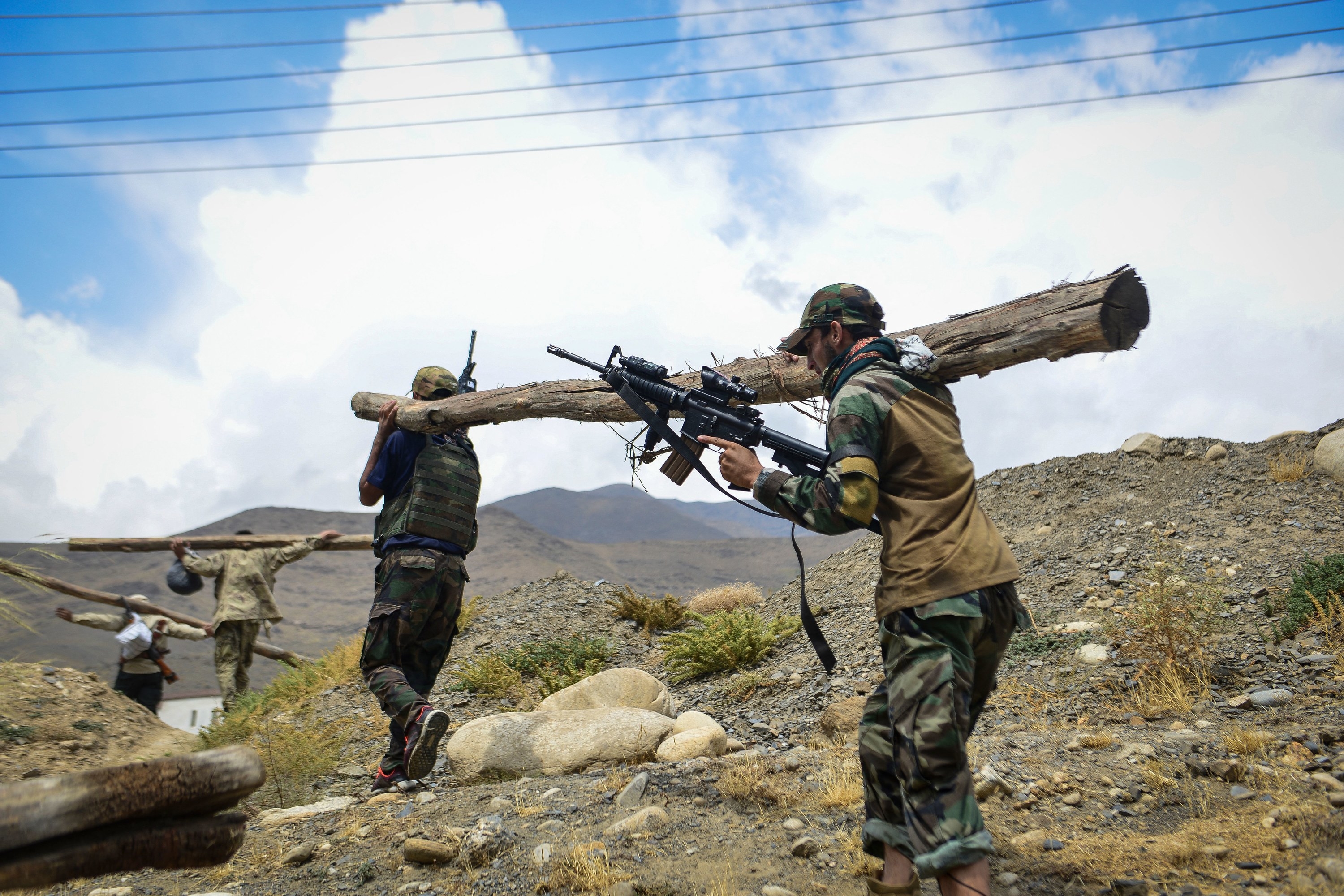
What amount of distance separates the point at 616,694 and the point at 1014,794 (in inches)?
129

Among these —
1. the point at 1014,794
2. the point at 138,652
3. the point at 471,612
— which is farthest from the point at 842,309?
the point at 138,652

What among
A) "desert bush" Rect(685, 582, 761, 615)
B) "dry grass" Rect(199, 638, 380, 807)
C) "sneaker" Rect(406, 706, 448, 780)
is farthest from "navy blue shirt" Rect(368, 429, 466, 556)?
"desert bush" Rect(685, 582, 761, 615)

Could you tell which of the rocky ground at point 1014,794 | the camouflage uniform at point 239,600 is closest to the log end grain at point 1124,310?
the rocky ground at point 1014,794

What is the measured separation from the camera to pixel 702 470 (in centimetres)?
371

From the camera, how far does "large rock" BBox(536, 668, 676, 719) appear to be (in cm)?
636

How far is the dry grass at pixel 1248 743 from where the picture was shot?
154 inches

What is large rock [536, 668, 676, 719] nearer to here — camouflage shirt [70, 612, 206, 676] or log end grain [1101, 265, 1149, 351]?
log end grain [1101, 265, 1149, 351]

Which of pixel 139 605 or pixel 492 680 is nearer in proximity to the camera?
pixel 492 680

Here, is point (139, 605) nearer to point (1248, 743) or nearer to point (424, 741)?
point (424, 741)

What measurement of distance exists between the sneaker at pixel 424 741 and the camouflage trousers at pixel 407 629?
19 centimetres

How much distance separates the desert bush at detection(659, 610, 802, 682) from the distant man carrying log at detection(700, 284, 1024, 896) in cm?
522

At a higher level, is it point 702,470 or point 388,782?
point 702,470

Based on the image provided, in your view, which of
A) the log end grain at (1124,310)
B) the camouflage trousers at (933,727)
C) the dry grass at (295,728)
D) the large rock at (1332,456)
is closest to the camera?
the camouflage trousers at (933,727)

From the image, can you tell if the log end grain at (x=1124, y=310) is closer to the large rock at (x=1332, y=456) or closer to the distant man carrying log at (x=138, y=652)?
the large rock at (x=1332, y=456)
